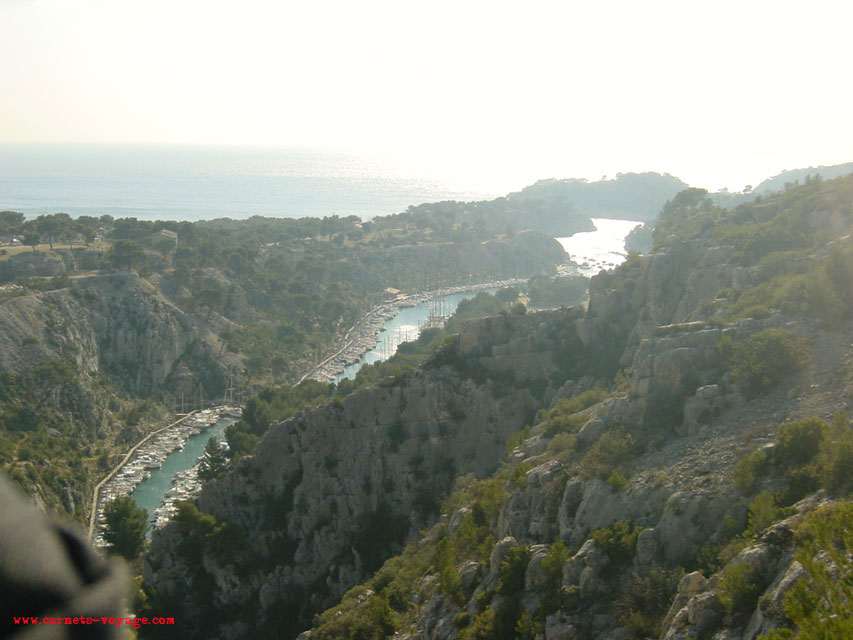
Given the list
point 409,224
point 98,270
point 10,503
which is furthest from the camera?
point 409,224

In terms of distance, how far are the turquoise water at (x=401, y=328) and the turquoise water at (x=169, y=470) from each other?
13.9m

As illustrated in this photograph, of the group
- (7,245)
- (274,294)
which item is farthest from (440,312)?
(7,245)

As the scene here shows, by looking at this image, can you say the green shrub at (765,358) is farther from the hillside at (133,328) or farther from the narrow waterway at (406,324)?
the hillside at (133,328)

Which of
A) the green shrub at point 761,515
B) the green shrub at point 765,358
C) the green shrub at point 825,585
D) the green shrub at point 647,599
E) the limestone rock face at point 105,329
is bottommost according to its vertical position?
the limestone rock face at point 105,329

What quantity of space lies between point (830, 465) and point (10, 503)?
13831 mm

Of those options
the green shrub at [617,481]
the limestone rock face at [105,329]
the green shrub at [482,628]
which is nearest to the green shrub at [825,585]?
the green shrub at [617,481]

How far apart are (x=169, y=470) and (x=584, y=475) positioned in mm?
33975

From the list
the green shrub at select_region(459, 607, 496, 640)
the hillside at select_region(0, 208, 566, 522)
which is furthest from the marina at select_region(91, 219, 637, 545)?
the green shrub at select_region(459, 607, 496, 640)

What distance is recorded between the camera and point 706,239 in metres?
37.4

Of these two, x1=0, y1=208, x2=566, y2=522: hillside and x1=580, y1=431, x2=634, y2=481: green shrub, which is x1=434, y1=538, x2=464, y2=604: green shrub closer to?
x1=580, y1=431, x2=634, y2=481: green shrub

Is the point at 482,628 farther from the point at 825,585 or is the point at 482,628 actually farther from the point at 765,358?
the point at 765,358

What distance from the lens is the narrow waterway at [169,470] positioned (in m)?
40.9

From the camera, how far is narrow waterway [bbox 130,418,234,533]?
40938 mm

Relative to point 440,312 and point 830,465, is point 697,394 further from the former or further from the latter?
point 440,312
